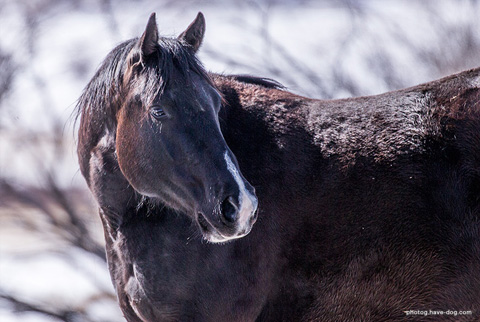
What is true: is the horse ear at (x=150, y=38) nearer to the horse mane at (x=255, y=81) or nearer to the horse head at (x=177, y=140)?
the horse head at (x=177, y=140)

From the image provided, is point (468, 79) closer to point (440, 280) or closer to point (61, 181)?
point (440, 280)

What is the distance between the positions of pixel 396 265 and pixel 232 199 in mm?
1197

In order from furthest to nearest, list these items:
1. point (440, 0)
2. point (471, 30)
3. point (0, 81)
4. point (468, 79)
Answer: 1. point (440, 0)
2. point (471, 30)
3. point (0, 81)
4. point (468, 79)

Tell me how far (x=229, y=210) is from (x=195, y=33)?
4.58 feet

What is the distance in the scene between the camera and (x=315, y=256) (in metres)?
3.76

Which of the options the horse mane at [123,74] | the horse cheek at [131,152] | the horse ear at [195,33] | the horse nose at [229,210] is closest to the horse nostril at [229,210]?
the horse nose at [229,210]

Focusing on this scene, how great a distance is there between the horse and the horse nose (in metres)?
0.15

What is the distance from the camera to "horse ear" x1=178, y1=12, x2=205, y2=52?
13.1 ft

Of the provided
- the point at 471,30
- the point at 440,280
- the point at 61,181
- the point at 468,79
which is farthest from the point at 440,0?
the point at 440,280

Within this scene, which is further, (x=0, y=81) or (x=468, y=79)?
(x=0, y=81)

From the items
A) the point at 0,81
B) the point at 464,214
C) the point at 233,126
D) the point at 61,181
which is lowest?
the point at 61,181

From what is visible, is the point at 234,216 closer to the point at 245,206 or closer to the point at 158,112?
the point at 245,206

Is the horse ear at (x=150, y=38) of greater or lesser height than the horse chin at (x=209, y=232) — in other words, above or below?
above

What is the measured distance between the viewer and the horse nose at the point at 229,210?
3.20 m
